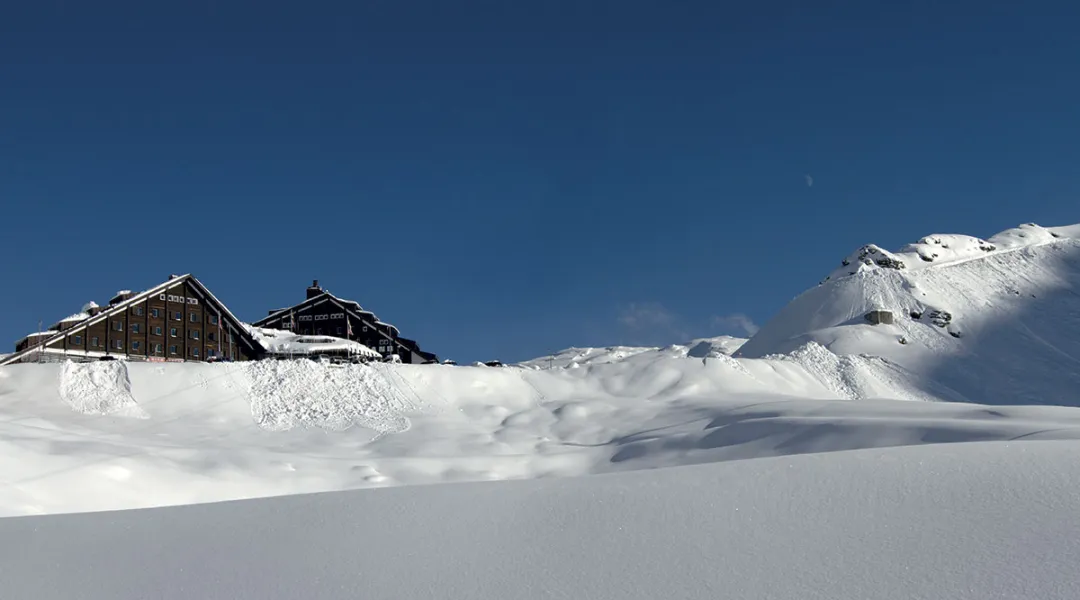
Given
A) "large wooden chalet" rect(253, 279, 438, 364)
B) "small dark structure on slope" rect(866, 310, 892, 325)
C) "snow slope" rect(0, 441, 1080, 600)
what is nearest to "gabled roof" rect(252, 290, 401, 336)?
"large wooden chalet" rect(253, 279, 438, 364)

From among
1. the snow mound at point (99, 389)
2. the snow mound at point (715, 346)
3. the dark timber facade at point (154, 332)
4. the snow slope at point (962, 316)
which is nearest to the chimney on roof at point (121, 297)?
the dark timber facade at point (154, 332)

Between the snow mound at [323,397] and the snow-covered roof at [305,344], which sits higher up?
the snow-covered roof at [305,344]

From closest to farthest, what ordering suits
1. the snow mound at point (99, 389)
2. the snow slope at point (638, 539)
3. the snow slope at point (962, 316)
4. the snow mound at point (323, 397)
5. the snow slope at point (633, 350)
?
the snow slope at point (638, 539) < the snow mound at point (99, 389) < the snow mound at point (323, 397) < the snow slope at point (962, 316) < the snow slope at point (633, 350)

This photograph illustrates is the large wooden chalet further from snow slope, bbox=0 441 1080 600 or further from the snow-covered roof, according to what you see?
snow slope, bbox=0 441 1080 600

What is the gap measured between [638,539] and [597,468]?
958 inches

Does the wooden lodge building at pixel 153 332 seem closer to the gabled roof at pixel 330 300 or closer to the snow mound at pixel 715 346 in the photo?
the gabled roof at pixel 330 300

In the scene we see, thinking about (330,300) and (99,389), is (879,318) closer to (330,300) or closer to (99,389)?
(330,300)

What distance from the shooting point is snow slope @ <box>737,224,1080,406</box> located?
2581 inches

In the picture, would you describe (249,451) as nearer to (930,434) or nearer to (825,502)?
(930,434)

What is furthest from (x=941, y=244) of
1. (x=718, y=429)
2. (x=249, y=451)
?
(x=249, y=451)

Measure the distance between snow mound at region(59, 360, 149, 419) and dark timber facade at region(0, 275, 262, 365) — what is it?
535 inches

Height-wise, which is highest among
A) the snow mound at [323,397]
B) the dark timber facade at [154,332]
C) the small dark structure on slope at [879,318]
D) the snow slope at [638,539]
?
the dark timber facade at [154,332]

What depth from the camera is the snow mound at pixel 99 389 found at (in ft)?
130

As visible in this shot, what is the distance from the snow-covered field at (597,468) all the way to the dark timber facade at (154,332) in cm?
1454
